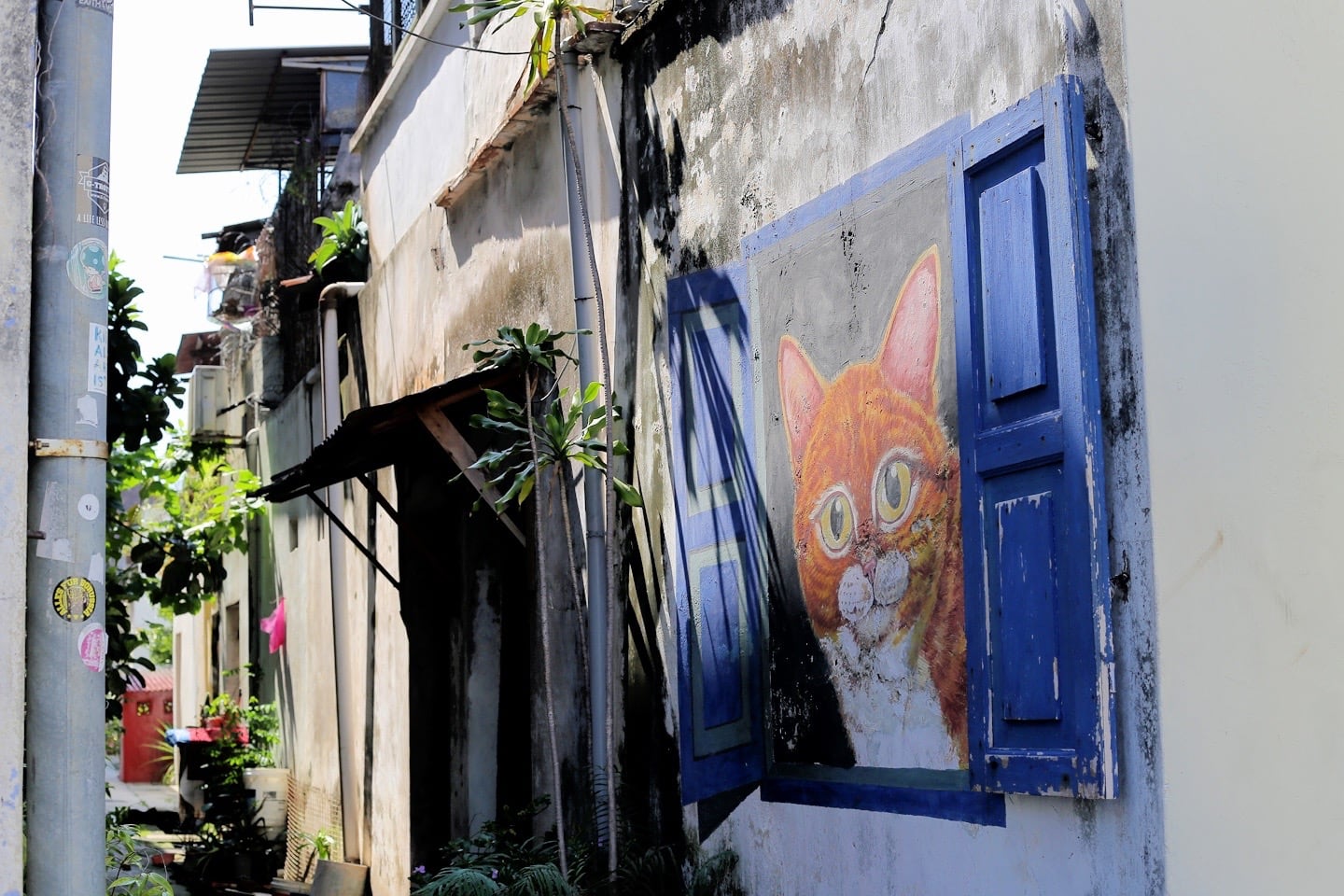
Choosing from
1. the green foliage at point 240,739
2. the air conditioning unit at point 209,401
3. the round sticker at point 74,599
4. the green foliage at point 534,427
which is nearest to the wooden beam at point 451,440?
the green foliage at point 534,427

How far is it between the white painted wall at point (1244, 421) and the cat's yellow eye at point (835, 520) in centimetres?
147

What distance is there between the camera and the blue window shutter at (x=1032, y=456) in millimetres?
3826

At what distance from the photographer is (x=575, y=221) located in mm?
7012

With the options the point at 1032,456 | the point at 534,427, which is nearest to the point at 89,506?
the point at 1032,456

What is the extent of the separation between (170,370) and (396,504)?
169 centimetres

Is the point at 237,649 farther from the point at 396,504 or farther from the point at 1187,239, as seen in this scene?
the point at 1187,239

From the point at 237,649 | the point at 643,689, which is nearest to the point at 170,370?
the point at 643,689

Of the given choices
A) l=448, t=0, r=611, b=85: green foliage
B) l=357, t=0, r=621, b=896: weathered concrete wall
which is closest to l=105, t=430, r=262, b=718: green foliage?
l=357, t=0, r=621, b=896: weathered concrete wall

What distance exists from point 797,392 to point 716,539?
0.79 metres

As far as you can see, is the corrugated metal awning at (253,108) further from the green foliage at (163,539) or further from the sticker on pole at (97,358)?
the sticker on pole at (97,358)

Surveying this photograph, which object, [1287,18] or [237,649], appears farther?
[237,649]

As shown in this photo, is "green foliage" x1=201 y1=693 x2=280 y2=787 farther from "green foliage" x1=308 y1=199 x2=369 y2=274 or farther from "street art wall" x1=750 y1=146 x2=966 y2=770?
"street art wall" x1=750 y1=146 x2=966 y2=770

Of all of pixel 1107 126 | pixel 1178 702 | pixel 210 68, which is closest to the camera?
pixel 1178 702

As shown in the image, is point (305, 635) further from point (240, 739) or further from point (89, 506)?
point (89, 506)
